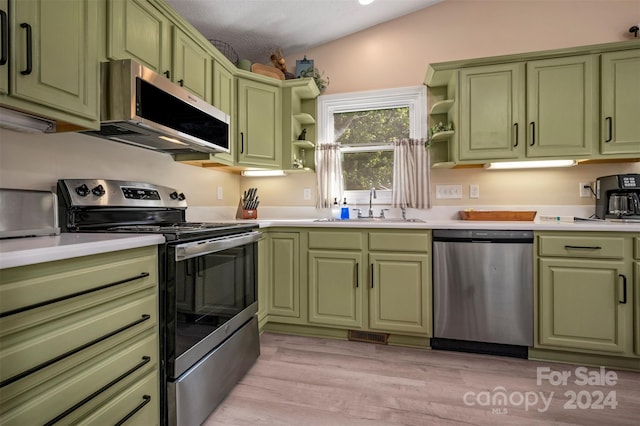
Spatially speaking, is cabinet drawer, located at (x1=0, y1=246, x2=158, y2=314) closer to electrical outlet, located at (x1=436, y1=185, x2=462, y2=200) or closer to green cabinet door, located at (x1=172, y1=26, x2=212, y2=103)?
green cabinet door, located at (x1=172, y1=26, x2=212, y2=103)

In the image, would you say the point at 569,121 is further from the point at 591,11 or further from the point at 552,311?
the point at 552,311

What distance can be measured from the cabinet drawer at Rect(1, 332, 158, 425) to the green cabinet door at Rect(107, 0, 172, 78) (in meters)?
1.32

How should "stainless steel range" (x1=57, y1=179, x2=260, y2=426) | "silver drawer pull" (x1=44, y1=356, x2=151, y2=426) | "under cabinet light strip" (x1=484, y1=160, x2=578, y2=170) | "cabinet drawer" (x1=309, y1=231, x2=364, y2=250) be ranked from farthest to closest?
"under cabinet light strip" (x1=484, y1=160, x2=578, y2=170) < "cabinet drawer" (x1=309, y1=231, x2=364, y2=250) < "stainless steel range" (x1=57, y1=179, x2=260, y2=426) < "silver drawer pull" (x1=44, y1=356, x2=151, y2=426)

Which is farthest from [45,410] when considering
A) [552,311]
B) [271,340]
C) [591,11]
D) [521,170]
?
[591,11]

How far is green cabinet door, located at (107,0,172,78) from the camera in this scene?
4.70 feet

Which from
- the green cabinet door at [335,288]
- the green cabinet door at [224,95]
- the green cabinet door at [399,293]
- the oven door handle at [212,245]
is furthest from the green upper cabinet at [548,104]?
the oven door handle at [212,245]

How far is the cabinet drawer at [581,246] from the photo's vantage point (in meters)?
1.85

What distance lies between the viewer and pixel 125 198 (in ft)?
5.64

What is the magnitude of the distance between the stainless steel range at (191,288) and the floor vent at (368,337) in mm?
758

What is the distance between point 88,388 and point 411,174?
8.39 ft

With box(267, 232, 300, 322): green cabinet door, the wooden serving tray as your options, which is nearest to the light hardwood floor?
box(267, 232, 300, 322): green cabinet door

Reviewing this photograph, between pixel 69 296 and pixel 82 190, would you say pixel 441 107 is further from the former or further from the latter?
pixel 69 296

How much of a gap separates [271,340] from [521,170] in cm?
249

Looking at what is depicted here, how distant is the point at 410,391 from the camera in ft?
5.49
